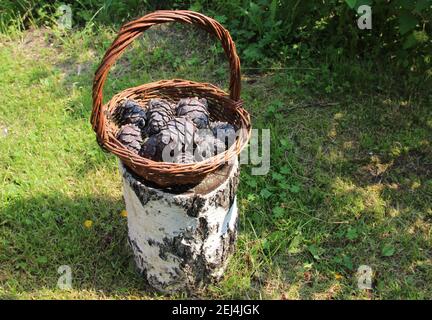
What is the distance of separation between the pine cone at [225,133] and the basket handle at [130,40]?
30 cm

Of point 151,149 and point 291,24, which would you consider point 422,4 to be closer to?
point 291,24

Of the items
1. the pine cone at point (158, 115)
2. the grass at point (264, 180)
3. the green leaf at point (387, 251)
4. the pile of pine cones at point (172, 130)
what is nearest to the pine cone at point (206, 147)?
the pile of pine cones at point (172, 130)

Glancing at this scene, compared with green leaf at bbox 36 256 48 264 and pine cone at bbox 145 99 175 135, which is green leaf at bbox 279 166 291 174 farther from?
green leaf at bbox 36 256 48 264

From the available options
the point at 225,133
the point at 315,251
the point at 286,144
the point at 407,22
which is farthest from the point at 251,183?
the point at 407,22

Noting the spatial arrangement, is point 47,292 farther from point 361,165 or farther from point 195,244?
point 361,165

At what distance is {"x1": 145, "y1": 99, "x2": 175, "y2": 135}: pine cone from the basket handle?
34 centimetres

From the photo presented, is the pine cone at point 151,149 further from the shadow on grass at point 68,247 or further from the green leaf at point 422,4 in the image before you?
the green leaf at point 422,4

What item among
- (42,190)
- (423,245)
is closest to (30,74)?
(42,190)

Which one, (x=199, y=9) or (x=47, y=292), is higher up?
(x=199, y=9)

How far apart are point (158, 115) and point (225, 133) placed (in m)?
0.35

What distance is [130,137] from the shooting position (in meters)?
2.74

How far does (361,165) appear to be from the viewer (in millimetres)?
3568

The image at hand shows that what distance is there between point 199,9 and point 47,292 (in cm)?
264

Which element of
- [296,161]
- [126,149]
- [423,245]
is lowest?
[423,245]
